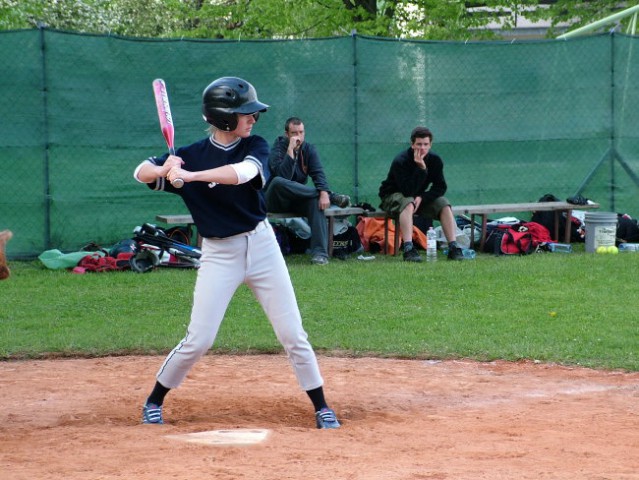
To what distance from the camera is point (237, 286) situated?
5508 mm

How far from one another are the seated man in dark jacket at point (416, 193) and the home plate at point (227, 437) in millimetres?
6680

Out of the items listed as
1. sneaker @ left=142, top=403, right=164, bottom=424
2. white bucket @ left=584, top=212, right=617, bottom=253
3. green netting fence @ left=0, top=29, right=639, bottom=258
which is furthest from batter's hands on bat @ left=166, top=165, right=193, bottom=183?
white bucket @ left=584, top=212, right=617, bottom=253

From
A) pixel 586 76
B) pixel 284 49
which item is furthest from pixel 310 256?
pixel 586 76

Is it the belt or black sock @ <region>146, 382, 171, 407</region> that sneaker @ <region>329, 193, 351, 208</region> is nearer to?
the belt

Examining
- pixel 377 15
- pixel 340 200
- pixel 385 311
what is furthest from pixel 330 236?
pixel 377 15

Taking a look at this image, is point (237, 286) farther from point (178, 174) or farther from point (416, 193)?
point (416, 193)

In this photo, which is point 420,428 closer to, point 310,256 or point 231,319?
point 231,319

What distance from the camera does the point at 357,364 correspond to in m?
7.41

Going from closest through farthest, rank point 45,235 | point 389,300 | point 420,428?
point 420,428 → point 389,300 → point 45,235

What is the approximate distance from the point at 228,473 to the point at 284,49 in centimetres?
903

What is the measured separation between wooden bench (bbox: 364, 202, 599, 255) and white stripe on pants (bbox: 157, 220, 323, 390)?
6677 millimetres

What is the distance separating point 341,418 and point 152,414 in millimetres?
1085

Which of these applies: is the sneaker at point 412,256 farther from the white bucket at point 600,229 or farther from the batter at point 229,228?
the batter at point 229,228

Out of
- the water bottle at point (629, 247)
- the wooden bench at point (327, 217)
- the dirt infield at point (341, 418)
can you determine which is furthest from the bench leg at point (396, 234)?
the dirt infield at point (341, 418)
